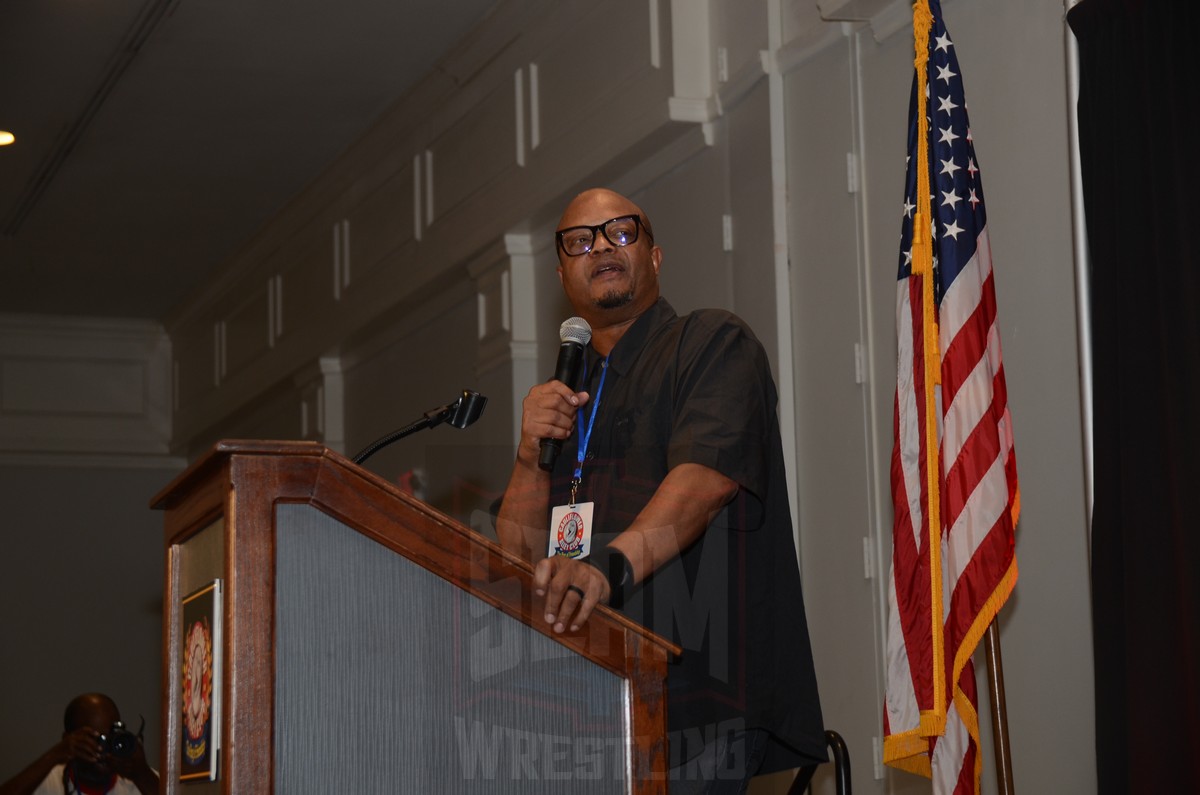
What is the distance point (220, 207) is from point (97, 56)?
2.04 metres

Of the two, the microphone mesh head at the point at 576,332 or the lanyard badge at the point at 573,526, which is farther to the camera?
the microphone mesh head at the point at 576,332

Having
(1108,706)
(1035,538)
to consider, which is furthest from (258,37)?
(1108,706)

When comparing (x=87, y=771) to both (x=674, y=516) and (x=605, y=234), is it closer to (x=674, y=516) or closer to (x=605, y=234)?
Answer: (x=605, y=234)

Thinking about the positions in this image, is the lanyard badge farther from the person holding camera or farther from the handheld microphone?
the person holding camera

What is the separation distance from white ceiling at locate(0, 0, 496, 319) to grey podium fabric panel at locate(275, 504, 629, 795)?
4579mm

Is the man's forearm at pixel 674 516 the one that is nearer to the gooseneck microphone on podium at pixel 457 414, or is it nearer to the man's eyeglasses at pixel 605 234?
the gooseneck microphone on podium at pixel 457 414

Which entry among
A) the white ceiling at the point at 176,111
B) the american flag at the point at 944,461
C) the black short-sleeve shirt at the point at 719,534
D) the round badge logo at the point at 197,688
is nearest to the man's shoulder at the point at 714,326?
the black short-sleeve shirt at the point at 719,534

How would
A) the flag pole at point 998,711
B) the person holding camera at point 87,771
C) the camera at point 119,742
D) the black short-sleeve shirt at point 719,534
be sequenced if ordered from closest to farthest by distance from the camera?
the black short-sleeve shirt at point 719,534 < the flag pole at point 998,711 < the camera at point 119,742 < the person holding camera at point 87,771

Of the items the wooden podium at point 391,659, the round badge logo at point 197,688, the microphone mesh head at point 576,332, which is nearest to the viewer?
the wooden podium at point 391,659

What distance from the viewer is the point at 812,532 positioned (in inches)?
162

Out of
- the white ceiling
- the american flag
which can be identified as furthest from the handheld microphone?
the white ceiling

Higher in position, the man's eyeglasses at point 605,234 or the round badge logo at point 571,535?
the man's eyeglasses at point 605,234

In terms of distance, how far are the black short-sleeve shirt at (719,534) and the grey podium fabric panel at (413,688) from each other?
1.35 feet

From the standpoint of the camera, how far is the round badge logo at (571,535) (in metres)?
2.24
